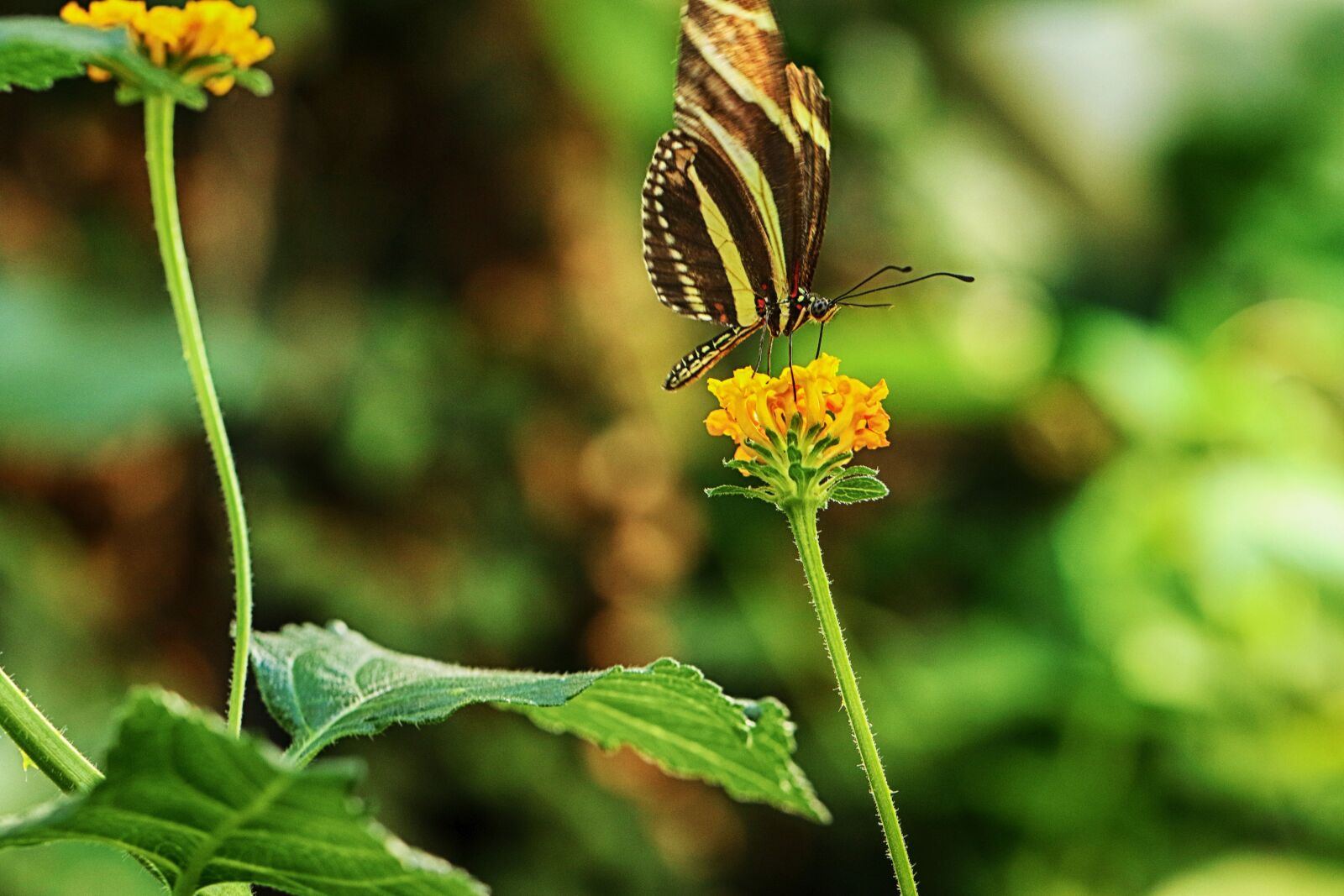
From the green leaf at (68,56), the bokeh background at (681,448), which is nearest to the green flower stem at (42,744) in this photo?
the green leaf at (68,56)

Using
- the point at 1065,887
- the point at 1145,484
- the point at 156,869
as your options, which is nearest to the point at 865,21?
the point at 1145,484

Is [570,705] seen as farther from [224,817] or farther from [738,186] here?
[738,186]

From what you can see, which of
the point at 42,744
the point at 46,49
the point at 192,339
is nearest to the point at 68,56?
the point at 46,49

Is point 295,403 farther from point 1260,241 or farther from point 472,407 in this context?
point 1260,241

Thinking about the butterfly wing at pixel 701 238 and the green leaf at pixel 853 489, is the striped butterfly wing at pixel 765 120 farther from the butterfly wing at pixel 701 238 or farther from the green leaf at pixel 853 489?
the green leaf at pixel 853 489

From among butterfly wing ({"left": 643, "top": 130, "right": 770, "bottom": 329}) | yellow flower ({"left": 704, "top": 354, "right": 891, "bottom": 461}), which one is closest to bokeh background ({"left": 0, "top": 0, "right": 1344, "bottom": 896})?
butterfly wing ({"left": 643, "top": 130, "right": 770, "bottom": 329})
